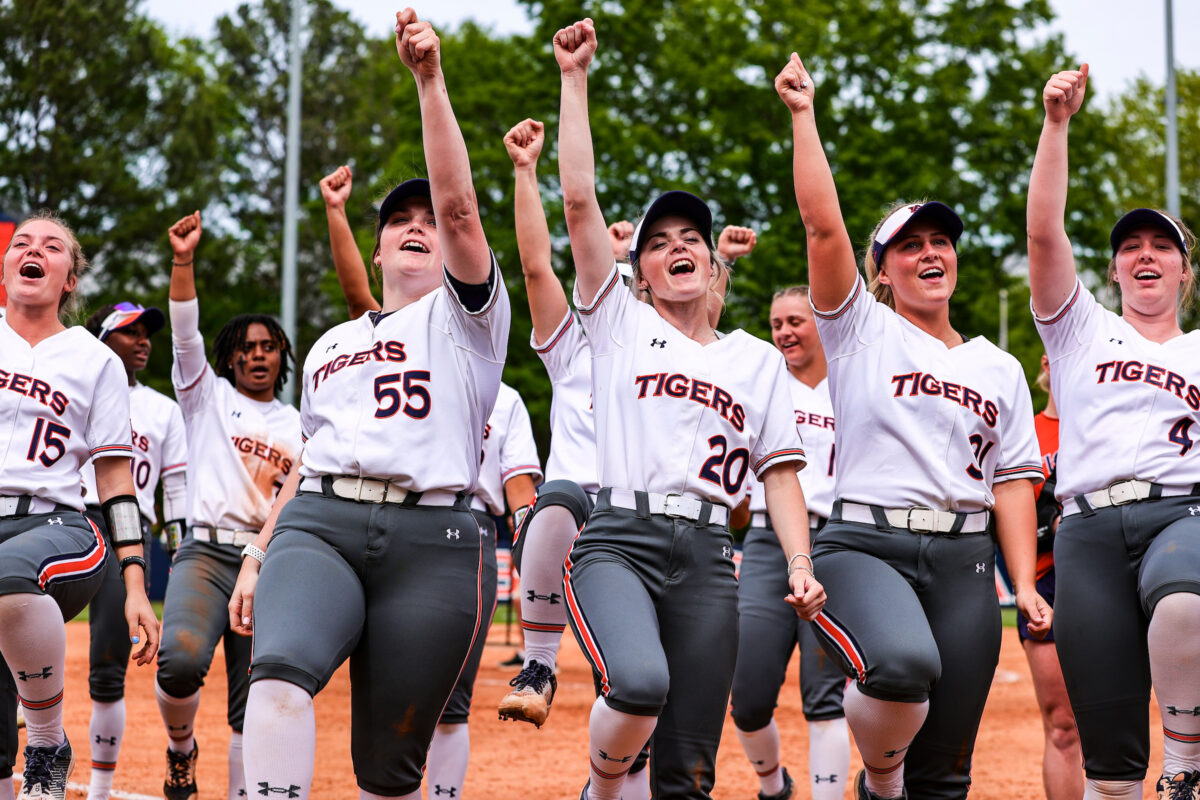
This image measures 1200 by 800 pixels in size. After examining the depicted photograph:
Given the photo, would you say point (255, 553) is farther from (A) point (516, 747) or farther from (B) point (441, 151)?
(A) point (516, 747)

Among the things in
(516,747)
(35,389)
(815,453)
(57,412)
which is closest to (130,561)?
(57,412)

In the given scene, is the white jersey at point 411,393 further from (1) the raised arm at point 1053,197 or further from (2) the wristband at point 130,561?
(1) the raised arm at point 1053,197

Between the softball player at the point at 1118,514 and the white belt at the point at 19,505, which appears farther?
the white belt at the point at 19,505

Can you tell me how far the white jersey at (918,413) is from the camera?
196 inches

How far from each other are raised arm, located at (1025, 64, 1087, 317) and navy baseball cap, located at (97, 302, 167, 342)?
5069 millimetres

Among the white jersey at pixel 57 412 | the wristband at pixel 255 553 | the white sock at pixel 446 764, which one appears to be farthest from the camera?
the white sock at pixel 446 764

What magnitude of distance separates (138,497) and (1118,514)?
548 centimetres

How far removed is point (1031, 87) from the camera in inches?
1099

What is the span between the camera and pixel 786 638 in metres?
6.91

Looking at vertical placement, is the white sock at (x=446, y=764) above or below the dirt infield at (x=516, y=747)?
above

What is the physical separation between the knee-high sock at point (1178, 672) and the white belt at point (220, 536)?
4.80 metres

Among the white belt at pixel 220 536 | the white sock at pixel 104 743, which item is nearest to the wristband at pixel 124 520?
the white belt at pixel 220 536

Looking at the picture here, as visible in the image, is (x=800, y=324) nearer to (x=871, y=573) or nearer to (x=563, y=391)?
(x=563, y=391)

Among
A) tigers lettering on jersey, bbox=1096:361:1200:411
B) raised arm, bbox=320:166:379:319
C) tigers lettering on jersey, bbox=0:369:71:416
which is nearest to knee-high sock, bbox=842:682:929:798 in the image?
tigers lettering on jersey, bbox=1096:361:1200:411
